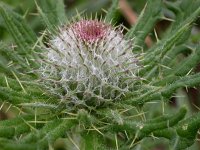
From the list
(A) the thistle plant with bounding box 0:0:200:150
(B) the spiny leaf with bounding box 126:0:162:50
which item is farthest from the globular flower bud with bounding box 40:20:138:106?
(B) the spiny leaf with bounding box 126:0:162:50

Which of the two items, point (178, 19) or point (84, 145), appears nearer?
point (84, 145)

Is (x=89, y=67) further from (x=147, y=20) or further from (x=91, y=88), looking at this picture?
(x=147, y=20)

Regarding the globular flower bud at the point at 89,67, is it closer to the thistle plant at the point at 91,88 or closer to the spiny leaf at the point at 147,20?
the thistle plant at the point at 91,88

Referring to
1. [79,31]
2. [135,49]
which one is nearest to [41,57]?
[79,31]

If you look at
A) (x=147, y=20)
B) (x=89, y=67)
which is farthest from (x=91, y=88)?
(x=147, y=20)

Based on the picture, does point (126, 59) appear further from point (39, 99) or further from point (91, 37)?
point (39, 99)

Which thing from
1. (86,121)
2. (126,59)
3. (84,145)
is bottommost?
(84,145)

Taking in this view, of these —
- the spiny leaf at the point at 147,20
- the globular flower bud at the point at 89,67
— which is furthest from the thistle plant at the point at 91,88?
the spiny leaf at the point at 147,20
